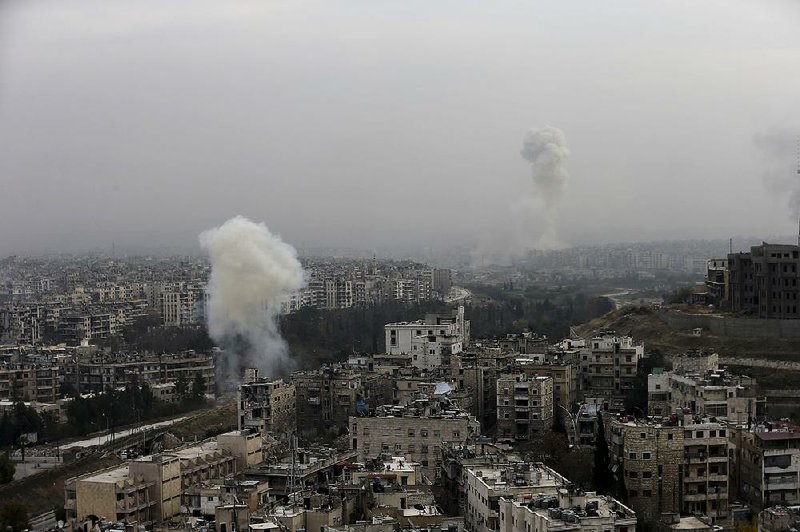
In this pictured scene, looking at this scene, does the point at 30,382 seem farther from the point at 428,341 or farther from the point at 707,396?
the point at 707,396

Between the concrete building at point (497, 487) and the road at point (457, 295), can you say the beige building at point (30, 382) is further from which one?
the road at point (457, 295)

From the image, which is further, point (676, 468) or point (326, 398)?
point (326, 398)

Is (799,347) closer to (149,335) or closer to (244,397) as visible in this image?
(244,397)

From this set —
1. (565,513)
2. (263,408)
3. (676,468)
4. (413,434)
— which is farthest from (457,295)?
(565,513)

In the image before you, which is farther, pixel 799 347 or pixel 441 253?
pixel 441 253

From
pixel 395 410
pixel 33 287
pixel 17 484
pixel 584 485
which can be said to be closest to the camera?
pixel 584 485

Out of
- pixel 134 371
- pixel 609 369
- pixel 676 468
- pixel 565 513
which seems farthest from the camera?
pixel 134 371

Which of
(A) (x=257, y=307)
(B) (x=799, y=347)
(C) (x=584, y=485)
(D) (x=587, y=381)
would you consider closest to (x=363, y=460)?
(C) (x=584, y=485)
